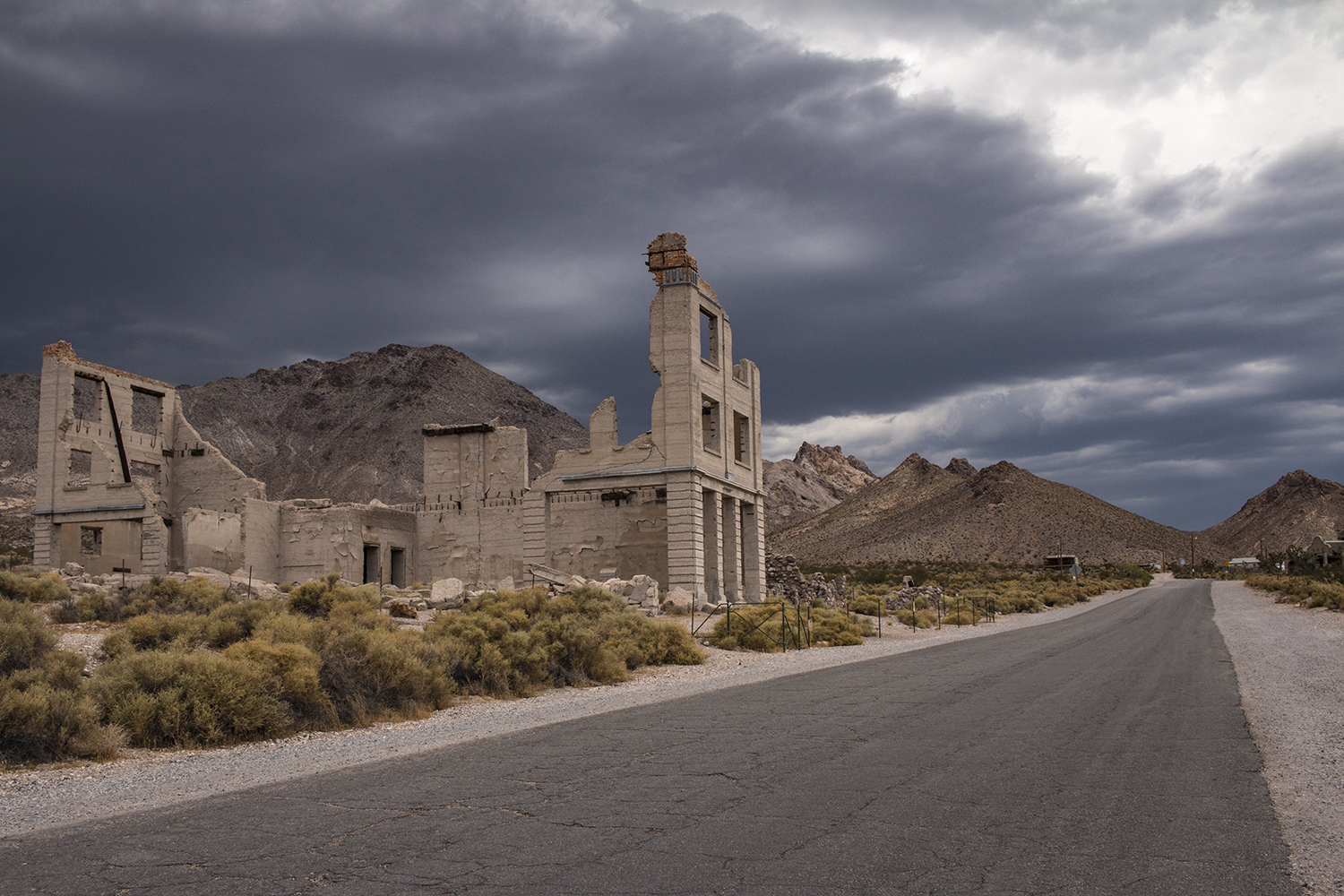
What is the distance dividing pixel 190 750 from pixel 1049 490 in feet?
490

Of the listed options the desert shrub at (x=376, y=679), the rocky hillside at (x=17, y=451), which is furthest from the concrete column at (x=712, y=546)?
the rocky hillside at (x=17, y=451)

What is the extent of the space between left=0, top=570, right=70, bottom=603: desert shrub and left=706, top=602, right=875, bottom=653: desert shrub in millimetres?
16643

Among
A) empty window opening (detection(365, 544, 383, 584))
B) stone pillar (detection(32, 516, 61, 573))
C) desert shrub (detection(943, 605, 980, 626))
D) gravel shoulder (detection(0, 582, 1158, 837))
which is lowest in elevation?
desert shrub (detection(943, 605, 980, 626))

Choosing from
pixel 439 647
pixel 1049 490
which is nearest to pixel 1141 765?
pixel 439 647

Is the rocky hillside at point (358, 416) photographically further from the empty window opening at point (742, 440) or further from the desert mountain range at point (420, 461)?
the empty window opening at point (742, 440)

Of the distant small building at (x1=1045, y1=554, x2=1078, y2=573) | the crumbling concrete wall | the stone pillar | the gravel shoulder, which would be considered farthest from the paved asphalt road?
the distant small building at (x1=1045, y1=554, x2=1078, y2=573)

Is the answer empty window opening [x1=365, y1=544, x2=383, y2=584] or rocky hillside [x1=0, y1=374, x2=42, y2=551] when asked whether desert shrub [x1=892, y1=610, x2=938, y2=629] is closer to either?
empty window opening [x1=365, y1=544, x2=383, y2=584]

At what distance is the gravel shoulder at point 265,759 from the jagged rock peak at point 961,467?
168081mm

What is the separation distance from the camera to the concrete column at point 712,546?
132 ft

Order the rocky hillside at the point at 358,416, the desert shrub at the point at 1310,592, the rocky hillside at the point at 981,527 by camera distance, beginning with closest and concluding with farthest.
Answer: the desert shrub at the point at 1310,592
the rocky hillside at the point at 358,416
the rocky hillside at the point at 981,527

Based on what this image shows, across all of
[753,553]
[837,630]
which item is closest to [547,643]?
[837,630]

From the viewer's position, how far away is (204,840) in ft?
21.5

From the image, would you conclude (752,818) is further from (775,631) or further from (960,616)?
(960,616)

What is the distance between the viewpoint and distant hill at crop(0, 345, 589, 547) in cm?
11175
